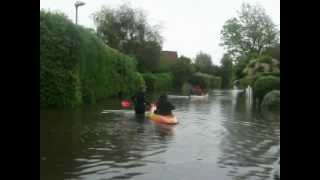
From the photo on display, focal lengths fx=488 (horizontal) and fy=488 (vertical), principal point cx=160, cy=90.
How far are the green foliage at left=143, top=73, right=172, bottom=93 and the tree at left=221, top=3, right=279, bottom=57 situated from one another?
1252 cm

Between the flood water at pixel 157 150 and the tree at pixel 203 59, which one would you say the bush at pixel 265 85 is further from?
the tree at pixel 203 59

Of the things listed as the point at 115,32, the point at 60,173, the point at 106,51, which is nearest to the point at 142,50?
the point at 115,32

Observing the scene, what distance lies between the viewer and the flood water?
874 cm

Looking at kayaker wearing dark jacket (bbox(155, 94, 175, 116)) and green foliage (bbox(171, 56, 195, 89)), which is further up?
green foliage (bbox(171, 56, 195, 89))

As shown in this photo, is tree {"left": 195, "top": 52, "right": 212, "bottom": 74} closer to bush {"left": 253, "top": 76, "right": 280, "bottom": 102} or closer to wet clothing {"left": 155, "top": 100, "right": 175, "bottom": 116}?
bush {"left": 253, "top": 76, "right": 280, "bottom": 102}

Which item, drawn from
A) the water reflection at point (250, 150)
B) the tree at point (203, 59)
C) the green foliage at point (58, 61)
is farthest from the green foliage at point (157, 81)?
the tree at point (203, 59)

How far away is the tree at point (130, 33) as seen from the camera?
6169cm

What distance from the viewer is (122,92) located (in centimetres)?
3866

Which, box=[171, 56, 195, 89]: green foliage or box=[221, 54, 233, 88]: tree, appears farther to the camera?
box=[221, 54, 233, 88]: tree

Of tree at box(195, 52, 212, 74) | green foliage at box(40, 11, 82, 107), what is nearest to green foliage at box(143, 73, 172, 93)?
green foliage at box(40, 11, 82, 107)

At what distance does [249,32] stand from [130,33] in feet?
58.7
